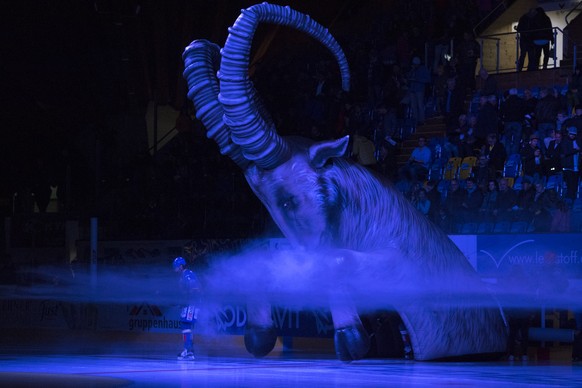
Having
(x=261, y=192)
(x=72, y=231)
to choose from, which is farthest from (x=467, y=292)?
(x=72, y=231)

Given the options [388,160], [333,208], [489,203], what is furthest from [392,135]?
[333,208]

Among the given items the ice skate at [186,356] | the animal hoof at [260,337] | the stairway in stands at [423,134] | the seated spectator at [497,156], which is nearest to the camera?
the animal hoof at [260,337]

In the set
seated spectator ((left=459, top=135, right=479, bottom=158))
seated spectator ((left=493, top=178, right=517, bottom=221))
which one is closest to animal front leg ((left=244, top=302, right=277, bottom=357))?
seated spectator ((left=493, top=178, right=517, bottom=221))

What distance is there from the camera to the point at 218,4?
37.5 metres

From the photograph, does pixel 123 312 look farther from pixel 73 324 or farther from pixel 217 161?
pixel 217 161

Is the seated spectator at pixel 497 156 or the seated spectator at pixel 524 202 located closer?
the seated spectator at pixel 524 202

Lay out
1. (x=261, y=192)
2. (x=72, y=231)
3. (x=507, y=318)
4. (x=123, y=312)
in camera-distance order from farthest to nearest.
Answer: (x=72, y=231), (x=123, y=312), (x=507, y=318), (x=261, y=192)

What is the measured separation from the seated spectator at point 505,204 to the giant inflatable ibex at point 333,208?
6068 mm

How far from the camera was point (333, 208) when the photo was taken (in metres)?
15.0

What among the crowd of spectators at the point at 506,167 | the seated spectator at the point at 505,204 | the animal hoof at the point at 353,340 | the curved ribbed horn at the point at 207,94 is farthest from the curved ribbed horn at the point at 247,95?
the seated spectator at the point at 505,204

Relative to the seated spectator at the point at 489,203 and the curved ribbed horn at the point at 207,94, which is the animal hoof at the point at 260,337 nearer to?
the curved ribbed horn at the point at 207,94

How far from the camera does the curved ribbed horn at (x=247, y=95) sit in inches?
562

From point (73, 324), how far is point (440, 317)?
15044 mm

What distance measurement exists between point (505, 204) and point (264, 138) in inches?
355
